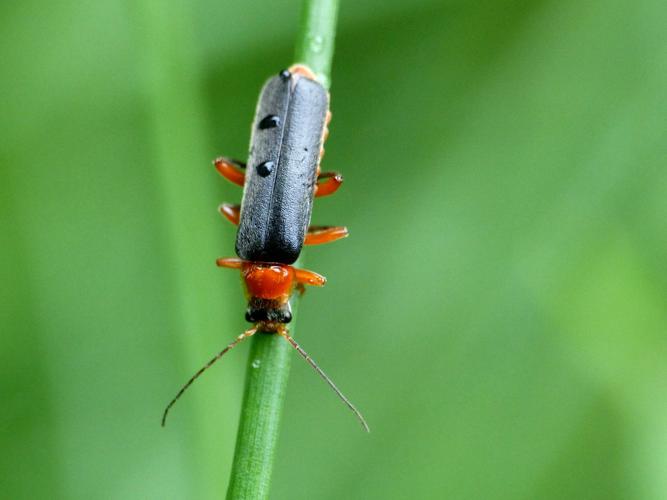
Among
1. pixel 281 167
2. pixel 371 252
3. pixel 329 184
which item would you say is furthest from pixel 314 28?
pixel 371 252

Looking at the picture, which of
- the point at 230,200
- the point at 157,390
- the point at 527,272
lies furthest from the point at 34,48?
the point at 527,272

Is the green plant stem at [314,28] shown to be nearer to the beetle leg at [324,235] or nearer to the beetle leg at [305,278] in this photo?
the beetle leg at [305,278]

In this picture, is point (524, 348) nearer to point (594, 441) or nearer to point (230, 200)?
point (594, 441)

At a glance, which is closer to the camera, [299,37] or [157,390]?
[299,37]

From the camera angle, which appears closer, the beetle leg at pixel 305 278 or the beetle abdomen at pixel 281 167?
the beetle leg at pixel 305 278

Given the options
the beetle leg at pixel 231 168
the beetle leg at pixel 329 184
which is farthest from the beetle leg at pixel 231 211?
the beetle leg at pixel 329 184

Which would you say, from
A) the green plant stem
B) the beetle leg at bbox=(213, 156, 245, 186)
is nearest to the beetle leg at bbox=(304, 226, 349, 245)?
the beetle leg at bbox=(213, 156, 245, 186)

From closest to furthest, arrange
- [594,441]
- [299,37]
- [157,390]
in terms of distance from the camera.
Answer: [299,37]
[594,441]
[157,390]

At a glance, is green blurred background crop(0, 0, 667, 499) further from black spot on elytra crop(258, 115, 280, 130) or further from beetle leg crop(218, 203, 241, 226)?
black spot on elytra crop(258, 115, 280, 130)
